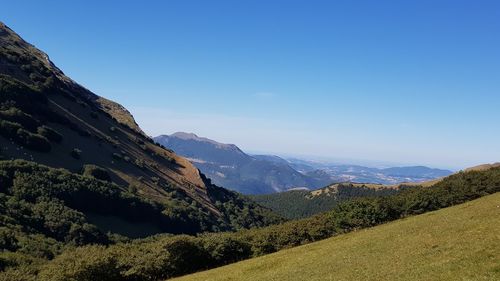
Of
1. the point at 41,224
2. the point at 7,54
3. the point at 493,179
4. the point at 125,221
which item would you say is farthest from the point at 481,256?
the point at 7,54

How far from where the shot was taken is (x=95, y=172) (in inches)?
5930

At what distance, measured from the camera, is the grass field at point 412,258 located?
25.4 m

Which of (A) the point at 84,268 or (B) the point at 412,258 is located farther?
(A) the point at 84,268

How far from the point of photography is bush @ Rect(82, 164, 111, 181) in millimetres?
149100

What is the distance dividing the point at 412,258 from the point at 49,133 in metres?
153

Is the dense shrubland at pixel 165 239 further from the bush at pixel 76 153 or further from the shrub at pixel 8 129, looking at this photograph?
the bush at pixel 76 153

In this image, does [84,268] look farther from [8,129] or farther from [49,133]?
[49,133]

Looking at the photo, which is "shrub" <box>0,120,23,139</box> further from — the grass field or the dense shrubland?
the grass field

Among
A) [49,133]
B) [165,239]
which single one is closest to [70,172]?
[49,133]

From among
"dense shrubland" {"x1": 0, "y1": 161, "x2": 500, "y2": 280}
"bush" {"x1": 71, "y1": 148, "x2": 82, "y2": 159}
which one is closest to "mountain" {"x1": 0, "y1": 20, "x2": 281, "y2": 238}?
"bush" {"x1": 71, "y1": 148, "x2": 82, "y2": 159}

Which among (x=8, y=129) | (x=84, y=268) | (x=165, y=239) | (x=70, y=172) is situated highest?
(x=8, y=129)

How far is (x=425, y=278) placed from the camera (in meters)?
24.1

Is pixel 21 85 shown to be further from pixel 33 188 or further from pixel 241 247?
pixel 241 247

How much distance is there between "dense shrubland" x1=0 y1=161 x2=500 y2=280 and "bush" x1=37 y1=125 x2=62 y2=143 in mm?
38627
